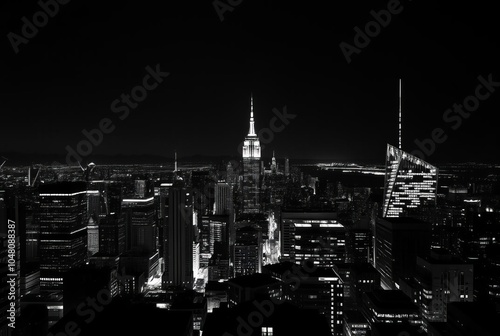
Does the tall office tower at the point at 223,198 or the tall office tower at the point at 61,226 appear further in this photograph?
the tall office tower at the point at 223,198

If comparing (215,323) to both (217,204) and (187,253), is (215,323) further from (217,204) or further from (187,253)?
(217,204)

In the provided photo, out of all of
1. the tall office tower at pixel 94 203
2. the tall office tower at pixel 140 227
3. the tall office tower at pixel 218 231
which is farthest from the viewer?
the tall office tower at pixel 94 203

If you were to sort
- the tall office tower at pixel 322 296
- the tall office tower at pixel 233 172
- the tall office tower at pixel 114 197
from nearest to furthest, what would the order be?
1. the tall office tower at pixel 322 296
2. the tall office tower at pixel 114 197
3. the tall office tower at pixel 233 172

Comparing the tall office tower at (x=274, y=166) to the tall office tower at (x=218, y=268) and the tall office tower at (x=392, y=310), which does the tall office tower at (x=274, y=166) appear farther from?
the tall office tower at (x=392, y=310)

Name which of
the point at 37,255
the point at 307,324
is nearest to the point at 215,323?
the point at 307,324

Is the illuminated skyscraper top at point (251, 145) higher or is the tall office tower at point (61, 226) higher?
the illuminated skyscraper top at point (251, 145)

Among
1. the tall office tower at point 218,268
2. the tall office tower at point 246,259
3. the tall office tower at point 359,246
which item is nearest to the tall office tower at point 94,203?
the tall office tower at point 218,268
